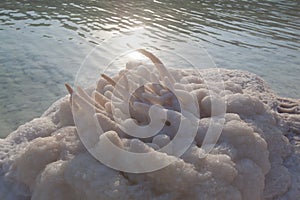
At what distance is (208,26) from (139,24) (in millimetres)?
1986

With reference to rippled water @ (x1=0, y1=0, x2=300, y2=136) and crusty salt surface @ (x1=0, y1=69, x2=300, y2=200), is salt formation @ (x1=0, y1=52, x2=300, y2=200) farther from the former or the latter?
rippled water @ (x1=0, y1=0, x2=300, y2=136)

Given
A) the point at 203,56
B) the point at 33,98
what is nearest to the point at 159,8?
the point at 203,56

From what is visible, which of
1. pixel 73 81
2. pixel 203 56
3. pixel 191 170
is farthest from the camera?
pixel 203 56

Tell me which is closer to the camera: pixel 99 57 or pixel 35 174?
pixel 35 174

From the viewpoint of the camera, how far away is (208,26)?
11250 millimetres

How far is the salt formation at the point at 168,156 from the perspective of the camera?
6.79 ft

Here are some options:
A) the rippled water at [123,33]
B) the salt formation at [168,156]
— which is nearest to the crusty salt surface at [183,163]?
the salt formation at [168,156]

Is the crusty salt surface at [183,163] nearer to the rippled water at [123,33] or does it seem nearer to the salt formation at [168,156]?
the salt formation at [168,156]

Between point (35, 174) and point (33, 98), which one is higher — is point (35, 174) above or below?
above

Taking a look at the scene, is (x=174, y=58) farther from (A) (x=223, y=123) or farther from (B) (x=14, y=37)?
(A) (x=223, y=123)

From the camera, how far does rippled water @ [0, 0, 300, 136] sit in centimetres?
686

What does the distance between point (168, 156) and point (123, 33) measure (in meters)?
8.42

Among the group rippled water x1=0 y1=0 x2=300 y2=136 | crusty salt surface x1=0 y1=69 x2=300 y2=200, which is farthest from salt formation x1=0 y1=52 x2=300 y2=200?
rippled water x1=0 y1=0 x2=300 y2=136

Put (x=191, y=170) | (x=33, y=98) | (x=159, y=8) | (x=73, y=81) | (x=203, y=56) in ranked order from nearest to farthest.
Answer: (x=191, y=170) < (x=33, y=98) < (x=73, y=81) < (x=203, y=56) < (x=159, y=8)
